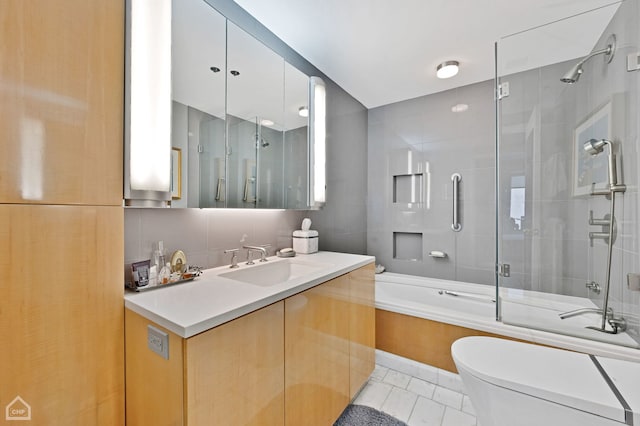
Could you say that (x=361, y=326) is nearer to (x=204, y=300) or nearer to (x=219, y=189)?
(x=204, y=300)

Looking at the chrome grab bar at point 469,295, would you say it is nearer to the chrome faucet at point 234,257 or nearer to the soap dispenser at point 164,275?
the chrome faucet at point 234,257

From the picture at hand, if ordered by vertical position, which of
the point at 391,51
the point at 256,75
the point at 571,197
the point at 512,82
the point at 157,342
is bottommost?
the point at 157,342

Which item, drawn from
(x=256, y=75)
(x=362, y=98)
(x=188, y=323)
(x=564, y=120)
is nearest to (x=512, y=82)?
(x=564, y=120)

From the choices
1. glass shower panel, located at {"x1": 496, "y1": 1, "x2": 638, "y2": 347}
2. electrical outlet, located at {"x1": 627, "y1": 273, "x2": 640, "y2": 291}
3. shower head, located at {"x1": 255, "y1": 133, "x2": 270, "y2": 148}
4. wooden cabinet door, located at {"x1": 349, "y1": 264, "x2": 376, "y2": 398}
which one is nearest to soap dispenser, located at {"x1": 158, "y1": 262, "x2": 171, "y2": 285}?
shower head, located at {"x1": 255, "y1": 133, "x2": 270, "y2": 148}

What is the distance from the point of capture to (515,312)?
181 cm

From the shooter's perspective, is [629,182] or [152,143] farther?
[629,182]

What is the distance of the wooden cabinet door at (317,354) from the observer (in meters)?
1.14

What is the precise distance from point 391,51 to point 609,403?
225cm

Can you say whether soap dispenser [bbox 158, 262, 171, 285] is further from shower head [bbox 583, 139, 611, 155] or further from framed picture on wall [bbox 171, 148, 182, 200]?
shower head [bbox 583, 139, 611, 155]

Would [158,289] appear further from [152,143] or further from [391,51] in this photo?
[391,51]

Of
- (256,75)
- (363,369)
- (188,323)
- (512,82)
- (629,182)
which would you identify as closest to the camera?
(188,323)

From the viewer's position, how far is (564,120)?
1833mm

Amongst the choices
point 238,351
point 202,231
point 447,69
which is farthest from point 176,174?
point 447,69

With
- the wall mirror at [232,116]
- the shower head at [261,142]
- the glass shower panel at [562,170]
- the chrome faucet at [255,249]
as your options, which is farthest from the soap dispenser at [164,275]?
the glass shower panel at [562,170]
